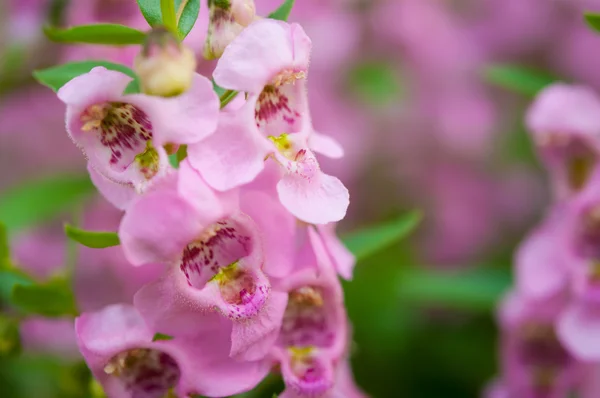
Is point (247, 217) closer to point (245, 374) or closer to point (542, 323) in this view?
point (245, 374)

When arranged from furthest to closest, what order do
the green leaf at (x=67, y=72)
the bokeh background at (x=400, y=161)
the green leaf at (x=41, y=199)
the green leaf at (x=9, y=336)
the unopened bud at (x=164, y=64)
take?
1. the bokeh background at (x=400, y=161)
2. the green leaf at (x=41, y=199)
3. the green leaf at (x=9, y=336)
4. the green leaf at (x=67, y=72)
5. the unopened bud at (x=164, y=64)

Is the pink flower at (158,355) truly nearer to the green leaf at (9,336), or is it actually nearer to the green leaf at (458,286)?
the green leaf at (9,336)

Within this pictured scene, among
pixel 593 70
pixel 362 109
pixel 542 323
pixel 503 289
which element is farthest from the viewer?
pixel 593 70

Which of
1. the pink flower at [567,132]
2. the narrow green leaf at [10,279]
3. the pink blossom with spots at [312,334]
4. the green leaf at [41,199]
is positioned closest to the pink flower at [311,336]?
the pink blossom with spots at [312,334]

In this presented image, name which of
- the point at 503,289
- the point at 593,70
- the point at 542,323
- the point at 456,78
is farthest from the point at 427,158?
the point at 542,323

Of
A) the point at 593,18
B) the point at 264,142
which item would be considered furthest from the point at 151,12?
the point at 593,18

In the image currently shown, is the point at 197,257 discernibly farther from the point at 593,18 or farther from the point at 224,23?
the point at 593,18
